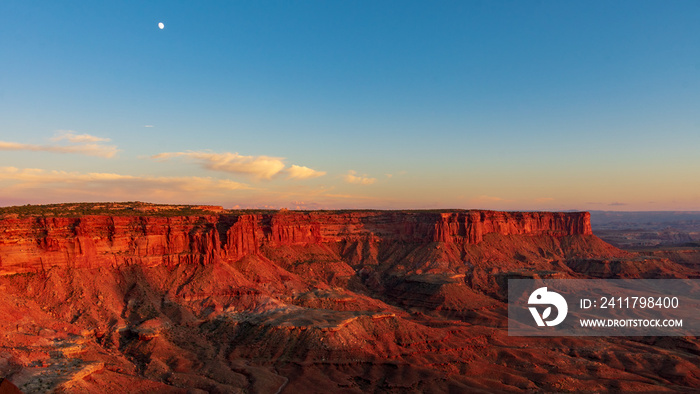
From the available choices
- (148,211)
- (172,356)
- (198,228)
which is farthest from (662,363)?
(148,211)

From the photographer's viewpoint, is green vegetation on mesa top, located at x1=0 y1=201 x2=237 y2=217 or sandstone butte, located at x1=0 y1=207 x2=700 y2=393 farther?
green vegetation on mesa top, located at x1=0 y1=201 x2=237 y2=217

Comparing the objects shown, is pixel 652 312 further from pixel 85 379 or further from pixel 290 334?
pixel 85 379

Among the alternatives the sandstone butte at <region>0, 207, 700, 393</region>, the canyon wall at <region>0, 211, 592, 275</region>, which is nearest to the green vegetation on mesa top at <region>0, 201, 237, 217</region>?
the sandstone butte at <region>0, 207, 700, 393</region>

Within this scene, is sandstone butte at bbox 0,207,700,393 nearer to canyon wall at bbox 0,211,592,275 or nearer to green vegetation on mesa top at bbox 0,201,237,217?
canyon wall at bbox 0,211,592,275

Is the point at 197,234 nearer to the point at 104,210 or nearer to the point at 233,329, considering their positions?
the point at 104,210

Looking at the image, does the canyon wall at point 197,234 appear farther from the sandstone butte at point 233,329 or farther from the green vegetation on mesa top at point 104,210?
the green vegetation on mesa top at point 104,210

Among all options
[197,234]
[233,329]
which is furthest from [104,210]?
[233,329]
